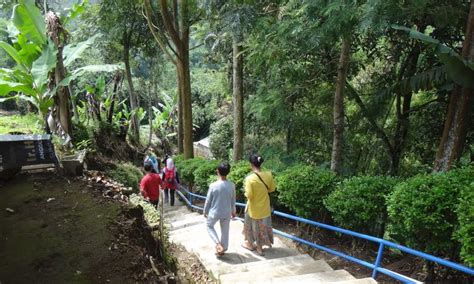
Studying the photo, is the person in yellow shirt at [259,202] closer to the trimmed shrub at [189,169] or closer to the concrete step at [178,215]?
the concrete step at [178,215]

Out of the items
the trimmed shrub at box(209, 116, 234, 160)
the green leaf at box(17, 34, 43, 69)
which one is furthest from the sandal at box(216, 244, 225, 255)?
the trimmed shrub at box(209, 116, 234, 160)

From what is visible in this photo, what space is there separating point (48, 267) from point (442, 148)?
480cm

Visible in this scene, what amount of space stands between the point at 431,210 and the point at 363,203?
40.0 inches

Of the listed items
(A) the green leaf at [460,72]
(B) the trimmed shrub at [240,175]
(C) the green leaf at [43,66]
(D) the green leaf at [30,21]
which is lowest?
(B) the trimmed shrub at [240,175]

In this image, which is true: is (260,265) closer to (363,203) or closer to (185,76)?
(363,203)

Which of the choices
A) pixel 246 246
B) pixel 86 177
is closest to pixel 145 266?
pixel 86 177

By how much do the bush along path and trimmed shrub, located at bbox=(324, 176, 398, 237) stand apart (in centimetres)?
71

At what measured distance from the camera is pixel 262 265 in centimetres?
470

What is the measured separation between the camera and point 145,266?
2945 millimetres

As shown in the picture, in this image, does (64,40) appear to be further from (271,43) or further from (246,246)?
(246,246)

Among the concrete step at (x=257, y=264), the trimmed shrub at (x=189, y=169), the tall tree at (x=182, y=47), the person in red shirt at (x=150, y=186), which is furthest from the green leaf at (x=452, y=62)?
the tall tree at (x=182, y=47)

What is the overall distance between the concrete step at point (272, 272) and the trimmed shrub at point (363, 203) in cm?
73

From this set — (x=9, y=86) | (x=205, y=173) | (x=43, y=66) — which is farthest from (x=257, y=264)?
(x=205, y=173)

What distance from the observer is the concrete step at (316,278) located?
3.96 metres
